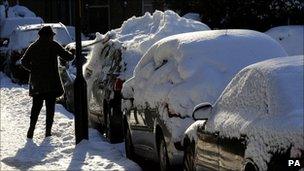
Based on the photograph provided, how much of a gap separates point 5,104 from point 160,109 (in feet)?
33.0

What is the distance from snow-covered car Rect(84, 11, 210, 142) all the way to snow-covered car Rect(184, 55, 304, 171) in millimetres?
5160

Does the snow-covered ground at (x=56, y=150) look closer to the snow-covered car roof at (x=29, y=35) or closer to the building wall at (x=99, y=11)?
the snow-covered car roof at (x=29, y=35)

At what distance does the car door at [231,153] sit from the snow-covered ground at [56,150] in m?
3.46

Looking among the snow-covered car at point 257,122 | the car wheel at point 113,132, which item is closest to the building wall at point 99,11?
the car wheel at point 113,132

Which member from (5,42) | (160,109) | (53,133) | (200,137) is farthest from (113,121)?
(5,42)

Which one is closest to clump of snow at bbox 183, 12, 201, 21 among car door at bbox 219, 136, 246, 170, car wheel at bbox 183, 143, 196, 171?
car wheel at bbox 183, 143, 196, 171

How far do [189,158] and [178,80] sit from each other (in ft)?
4.98

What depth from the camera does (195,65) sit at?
29.4 ft

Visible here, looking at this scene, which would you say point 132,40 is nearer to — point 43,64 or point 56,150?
point 43,64

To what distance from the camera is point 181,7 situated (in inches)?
1057

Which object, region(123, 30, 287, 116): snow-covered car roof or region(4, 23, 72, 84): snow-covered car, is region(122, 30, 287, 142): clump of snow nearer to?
region(123, 30, 287, 116): snow-covered car roof

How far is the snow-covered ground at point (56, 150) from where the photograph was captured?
32.4ft

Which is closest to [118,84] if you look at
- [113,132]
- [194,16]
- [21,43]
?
[113,132]

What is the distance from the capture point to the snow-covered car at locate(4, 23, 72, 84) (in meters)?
24.4
